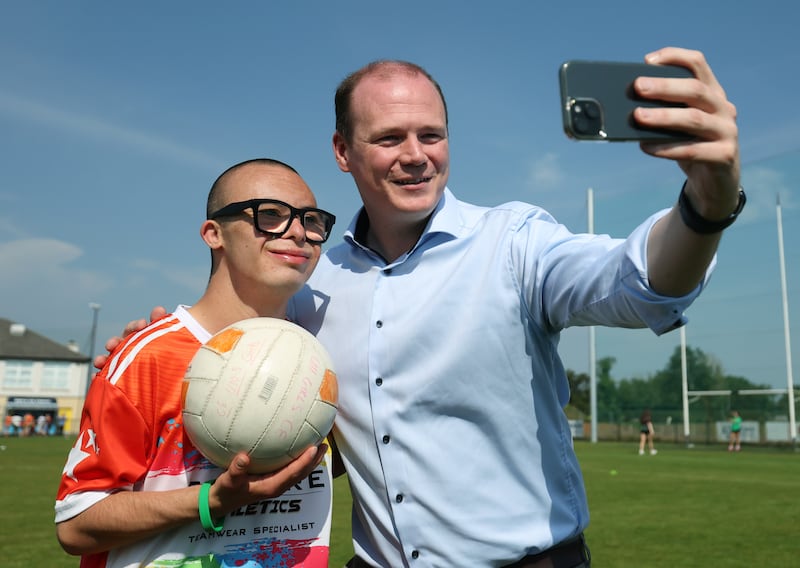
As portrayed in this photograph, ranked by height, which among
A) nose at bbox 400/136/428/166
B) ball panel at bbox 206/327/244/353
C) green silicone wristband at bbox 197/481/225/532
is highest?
nose at bbox 400/136/428/166

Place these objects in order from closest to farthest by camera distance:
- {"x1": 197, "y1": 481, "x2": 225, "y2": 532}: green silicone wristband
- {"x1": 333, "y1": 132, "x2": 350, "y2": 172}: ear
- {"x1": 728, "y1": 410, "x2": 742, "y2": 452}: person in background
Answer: {"x1": 197, "y1": 481, "x2": 225, "y2": 532}: green silicone wristband
{"x1": 333, "y1": 132, "x2": 350, "y2": 172}: ear
{"x1": 728, "y1": 410, "x2": 742, "y2": 452}: person in background

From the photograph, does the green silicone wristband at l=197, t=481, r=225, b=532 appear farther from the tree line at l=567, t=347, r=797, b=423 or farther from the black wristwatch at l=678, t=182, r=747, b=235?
the tree line at l=567, t=347, r=797, b=423

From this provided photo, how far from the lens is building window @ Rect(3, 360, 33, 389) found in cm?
6512

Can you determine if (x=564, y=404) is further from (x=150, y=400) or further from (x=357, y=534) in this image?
(x=150, y=400)

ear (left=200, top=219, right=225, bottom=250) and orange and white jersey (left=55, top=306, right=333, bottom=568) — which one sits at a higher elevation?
ear (left=200, top=219, right=225, bottom=250)

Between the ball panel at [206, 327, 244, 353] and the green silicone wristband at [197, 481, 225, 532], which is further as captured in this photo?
the ball panel at [206, 327, 244, 353]

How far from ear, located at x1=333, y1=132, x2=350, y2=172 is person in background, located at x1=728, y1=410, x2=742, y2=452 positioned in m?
33.6

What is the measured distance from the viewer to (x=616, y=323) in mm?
2207

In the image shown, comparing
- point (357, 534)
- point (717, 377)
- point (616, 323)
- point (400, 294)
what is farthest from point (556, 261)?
point (717, 377)

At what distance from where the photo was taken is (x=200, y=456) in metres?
2.84

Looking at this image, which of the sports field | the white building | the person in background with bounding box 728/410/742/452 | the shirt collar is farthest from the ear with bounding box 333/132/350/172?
the white building

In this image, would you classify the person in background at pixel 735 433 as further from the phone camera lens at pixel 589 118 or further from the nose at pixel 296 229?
the phone camera lens at pixel 589 118

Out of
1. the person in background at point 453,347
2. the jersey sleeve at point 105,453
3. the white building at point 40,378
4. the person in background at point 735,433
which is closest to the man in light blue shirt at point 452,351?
the person in background at point 453,347

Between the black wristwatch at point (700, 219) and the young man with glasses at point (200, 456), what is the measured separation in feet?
5.15
